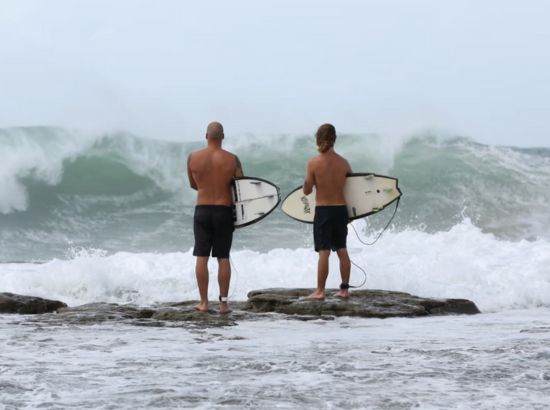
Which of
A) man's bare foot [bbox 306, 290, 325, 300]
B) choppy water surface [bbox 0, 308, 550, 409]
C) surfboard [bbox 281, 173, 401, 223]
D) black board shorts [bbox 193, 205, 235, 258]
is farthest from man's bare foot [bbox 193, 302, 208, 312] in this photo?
surfboard [bbox 281, 173, 401, 223]

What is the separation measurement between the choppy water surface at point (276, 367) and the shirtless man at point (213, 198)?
87 cm

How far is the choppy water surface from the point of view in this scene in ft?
12.1

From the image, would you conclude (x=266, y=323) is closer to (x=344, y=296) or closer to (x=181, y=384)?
(x=344, y=296)

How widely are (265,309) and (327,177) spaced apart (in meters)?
1.47

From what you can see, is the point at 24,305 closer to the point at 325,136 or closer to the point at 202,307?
the point at 202,307

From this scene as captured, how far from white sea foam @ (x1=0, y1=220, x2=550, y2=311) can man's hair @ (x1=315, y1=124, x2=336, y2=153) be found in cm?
254

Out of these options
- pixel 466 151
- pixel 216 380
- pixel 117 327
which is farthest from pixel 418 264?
pixel 466 151

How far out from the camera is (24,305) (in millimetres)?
8289

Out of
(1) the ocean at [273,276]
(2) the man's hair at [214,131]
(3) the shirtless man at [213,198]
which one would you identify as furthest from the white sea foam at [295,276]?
(2) the man's hair at [214,131]

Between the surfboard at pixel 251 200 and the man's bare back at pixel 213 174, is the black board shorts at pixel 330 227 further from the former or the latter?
the man's bare back at pixel 213 174

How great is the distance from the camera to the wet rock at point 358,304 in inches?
301

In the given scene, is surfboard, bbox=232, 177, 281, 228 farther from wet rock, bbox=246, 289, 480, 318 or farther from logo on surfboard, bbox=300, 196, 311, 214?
logo on surfboard, bbox=300, 196, 311, 214

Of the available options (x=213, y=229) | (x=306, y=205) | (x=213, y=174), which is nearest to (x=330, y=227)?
(x=306, y=205)

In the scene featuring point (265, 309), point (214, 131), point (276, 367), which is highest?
point (214, 131)
